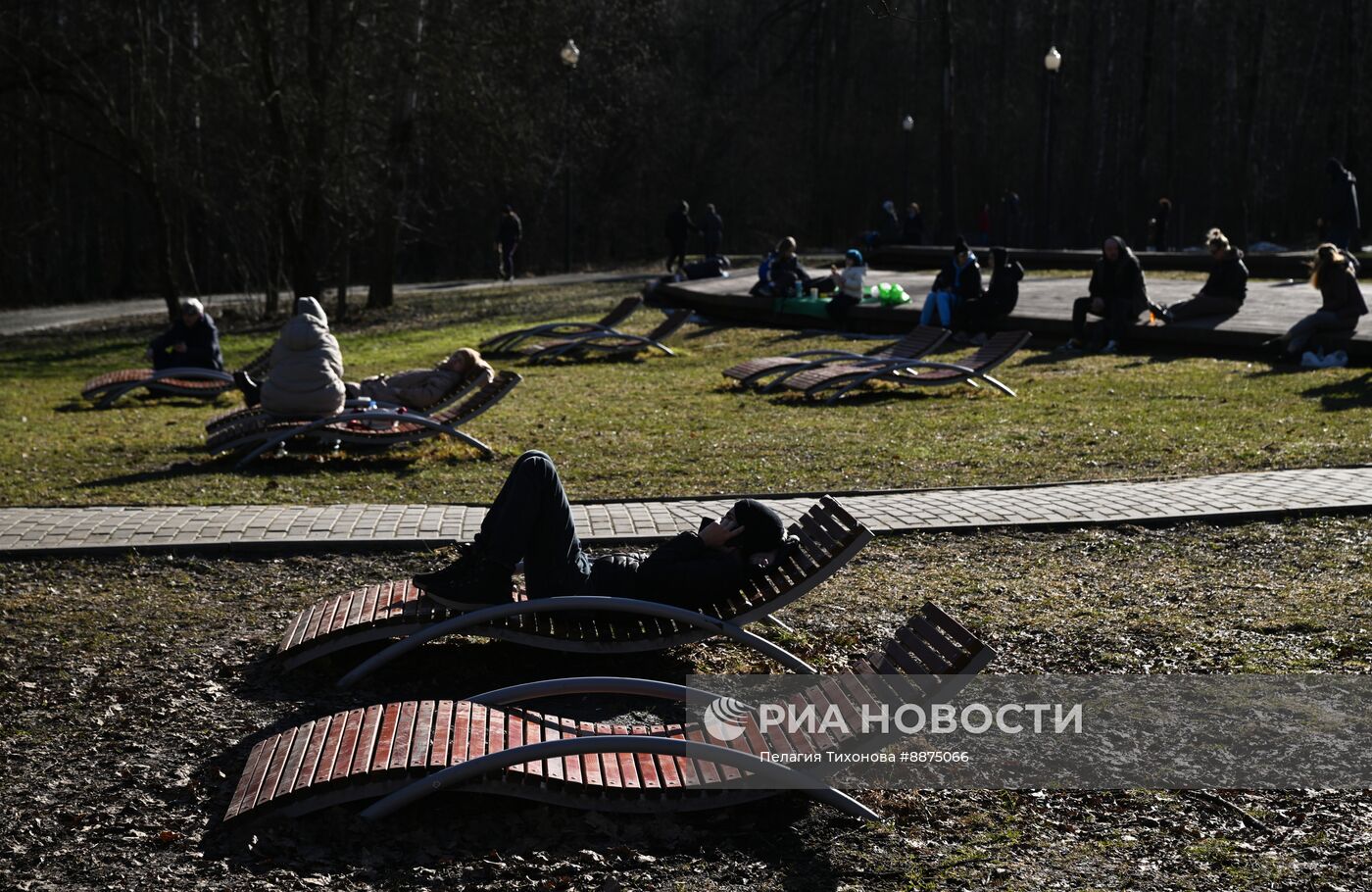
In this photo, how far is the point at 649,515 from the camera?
30.8 feet

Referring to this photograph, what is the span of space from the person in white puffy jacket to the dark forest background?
15238 millimetres

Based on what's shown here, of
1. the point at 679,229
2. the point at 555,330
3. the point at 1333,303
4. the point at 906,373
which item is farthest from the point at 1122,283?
the point at 679,229

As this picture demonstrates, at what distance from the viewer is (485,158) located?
37.9m

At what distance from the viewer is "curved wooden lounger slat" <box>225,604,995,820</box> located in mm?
4613

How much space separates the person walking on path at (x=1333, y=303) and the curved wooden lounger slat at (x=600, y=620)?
1145cm

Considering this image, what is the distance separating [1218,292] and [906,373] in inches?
228

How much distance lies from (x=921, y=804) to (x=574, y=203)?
47.1 metres

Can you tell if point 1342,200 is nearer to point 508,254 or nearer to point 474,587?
point 508,254

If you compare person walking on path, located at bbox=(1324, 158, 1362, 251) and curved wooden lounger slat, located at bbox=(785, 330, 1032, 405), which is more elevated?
person walking on path, located at bbox=(1324, 158, 1362, 251)

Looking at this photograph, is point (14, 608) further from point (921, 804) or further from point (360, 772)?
point (921, 804)

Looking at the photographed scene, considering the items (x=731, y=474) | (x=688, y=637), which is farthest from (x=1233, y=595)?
(x=731, y=474)

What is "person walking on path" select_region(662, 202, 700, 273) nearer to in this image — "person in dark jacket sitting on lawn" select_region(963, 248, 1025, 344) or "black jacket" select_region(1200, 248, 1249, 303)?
"person in dark jacket sitting on lawn" select_region(963, 248, 1025, 344)

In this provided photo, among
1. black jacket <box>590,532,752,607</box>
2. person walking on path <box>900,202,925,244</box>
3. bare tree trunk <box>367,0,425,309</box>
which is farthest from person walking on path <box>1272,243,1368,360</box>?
person walking on path <box>900,202,925,244</box>

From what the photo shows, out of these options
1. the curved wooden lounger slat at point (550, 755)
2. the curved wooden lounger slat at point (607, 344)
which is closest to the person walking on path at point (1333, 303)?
the curved wooden lounger slat at point (607, 344)
